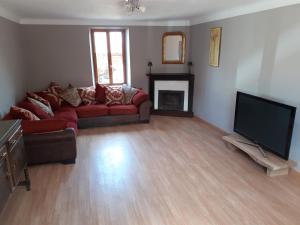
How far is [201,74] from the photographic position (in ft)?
18.3

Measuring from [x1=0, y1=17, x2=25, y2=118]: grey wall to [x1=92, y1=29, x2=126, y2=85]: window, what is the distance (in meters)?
1.75

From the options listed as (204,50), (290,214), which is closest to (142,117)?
(204,50)

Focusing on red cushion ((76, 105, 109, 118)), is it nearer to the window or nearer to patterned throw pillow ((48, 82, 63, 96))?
patterned throw pillow ((48, 82, 63, 96))

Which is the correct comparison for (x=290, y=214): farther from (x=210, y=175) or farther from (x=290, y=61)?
(x=290, y=61)

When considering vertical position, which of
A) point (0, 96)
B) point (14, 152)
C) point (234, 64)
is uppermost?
point (234, 64)

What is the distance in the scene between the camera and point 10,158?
→ 94.3 inches

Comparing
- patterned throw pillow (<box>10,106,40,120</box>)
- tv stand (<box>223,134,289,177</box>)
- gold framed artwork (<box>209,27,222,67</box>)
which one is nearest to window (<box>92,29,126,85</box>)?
gold framed artwork (<box>209,27,222,67</box>)

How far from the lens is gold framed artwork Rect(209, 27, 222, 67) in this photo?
470 cm

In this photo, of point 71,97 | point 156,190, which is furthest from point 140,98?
point 156,190

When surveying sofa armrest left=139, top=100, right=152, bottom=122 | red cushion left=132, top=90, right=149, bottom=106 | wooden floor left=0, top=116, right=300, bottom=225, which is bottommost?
wooden floor left=0, top=116, right=300, bottom=225

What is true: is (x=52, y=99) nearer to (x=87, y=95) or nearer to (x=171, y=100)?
(x=87, y=95)

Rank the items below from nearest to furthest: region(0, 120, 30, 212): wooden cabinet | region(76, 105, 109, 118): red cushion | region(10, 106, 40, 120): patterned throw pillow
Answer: region(0, 120, 30, 212): wooden cabinet < region(10, 106, 40, 120): patterned throw pillow < region(76, 105, 109, 118): red cushion

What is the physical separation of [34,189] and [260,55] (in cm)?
378

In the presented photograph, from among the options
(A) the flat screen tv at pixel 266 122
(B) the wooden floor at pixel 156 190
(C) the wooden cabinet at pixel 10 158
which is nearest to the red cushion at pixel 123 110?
(B) the wooden floor at pixel 156 190
